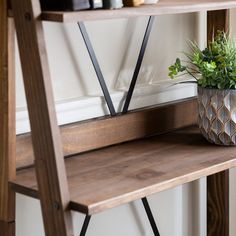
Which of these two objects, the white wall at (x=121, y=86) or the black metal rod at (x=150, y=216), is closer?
the white wall at (x=121, y=86)

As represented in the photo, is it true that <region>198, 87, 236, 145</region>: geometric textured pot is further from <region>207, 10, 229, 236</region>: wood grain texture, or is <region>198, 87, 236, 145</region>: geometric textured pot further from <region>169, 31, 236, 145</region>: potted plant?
<region>207, 10, 229, 236</region>: wood grain texture

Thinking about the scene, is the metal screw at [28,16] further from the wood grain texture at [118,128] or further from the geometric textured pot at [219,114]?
the geometric textured pot at [219,114]

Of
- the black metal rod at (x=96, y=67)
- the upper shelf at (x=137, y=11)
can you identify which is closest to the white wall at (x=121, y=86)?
the black metal rod at (x=96, y=67)

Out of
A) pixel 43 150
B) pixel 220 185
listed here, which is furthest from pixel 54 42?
pixel 220 185

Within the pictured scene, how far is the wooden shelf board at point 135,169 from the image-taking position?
90 cm

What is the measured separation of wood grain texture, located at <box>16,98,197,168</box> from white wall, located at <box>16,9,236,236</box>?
4 cm

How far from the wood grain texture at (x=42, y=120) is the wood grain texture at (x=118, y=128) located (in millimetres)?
168

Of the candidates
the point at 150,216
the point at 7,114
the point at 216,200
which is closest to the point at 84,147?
the point at 7,114

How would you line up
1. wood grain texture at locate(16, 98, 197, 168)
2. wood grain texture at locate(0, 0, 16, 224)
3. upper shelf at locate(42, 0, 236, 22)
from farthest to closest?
wood grain texture at locate(16, 98, 197, 168), wood grain texture at locate(0, 0, 16, 224), upper shelf at locate(42, 0, 236, 22)

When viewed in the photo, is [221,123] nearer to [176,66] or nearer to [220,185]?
[176,66]

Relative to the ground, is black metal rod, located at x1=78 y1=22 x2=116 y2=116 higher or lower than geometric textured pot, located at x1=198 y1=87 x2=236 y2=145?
higher

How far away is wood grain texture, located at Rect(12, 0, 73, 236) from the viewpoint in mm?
858

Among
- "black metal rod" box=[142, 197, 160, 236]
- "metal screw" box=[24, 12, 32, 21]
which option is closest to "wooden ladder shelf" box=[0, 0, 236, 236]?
"metal screw" box=[24, 12, 32, 21]

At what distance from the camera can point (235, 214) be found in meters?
1.58
